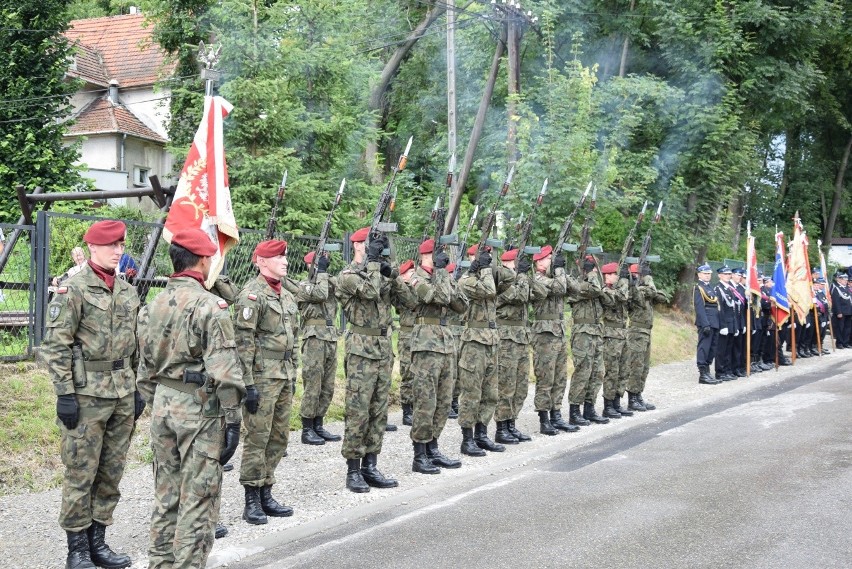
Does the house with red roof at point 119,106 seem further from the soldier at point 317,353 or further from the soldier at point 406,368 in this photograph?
the soldier at point 317,353

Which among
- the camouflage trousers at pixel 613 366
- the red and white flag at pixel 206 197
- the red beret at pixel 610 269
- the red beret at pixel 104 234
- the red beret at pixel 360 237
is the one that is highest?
the red and white flag at pixel 206 197

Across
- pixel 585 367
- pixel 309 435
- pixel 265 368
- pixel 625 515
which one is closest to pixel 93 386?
pixel 265 368

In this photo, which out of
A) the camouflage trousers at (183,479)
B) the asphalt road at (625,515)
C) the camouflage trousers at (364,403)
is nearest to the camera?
the camouflage trousers at (183,479)

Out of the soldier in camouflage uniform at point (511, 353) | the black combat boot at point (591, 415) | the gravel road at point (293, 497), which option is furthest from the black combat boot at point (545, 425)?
the black combat boot at point (591, 415)

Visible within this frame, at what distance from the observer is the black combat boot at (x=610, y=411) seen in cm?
1141

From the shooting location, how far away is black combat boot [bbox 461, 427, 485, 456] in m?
8.80

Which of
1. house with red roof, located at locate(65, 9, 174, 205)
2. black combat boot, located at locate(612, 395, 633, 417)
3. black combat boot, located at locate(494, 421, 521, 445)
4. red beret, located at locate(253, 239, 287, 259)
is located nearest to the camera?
red beret, located at locate(253, 239, 287, 259)

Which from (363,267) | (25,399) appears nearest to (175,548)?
(363,267)

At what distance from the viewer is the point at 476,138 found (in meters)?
18.1

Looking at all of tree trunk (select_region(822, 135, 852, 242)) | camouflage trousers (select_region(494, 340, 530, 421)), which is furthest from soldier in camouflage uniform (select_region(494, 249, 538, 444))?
tree trunk (select_region(822, 135, 852, 242))

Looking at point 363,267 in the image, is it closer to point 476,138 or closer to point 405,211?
point 476,138

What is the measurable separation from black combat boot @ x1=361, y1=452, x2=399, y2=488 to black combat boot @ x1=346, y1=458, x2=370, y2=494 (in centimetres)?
9

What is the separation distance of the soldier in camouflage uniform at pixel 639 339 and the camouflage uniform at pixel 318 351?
13.7ft

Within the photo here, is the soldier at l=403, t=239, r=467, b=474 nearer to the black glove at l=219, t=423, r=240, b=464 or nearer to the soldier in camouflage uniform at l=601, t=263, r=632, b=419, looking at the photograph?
the black glove at l=219, t=423, r=240, b=464
